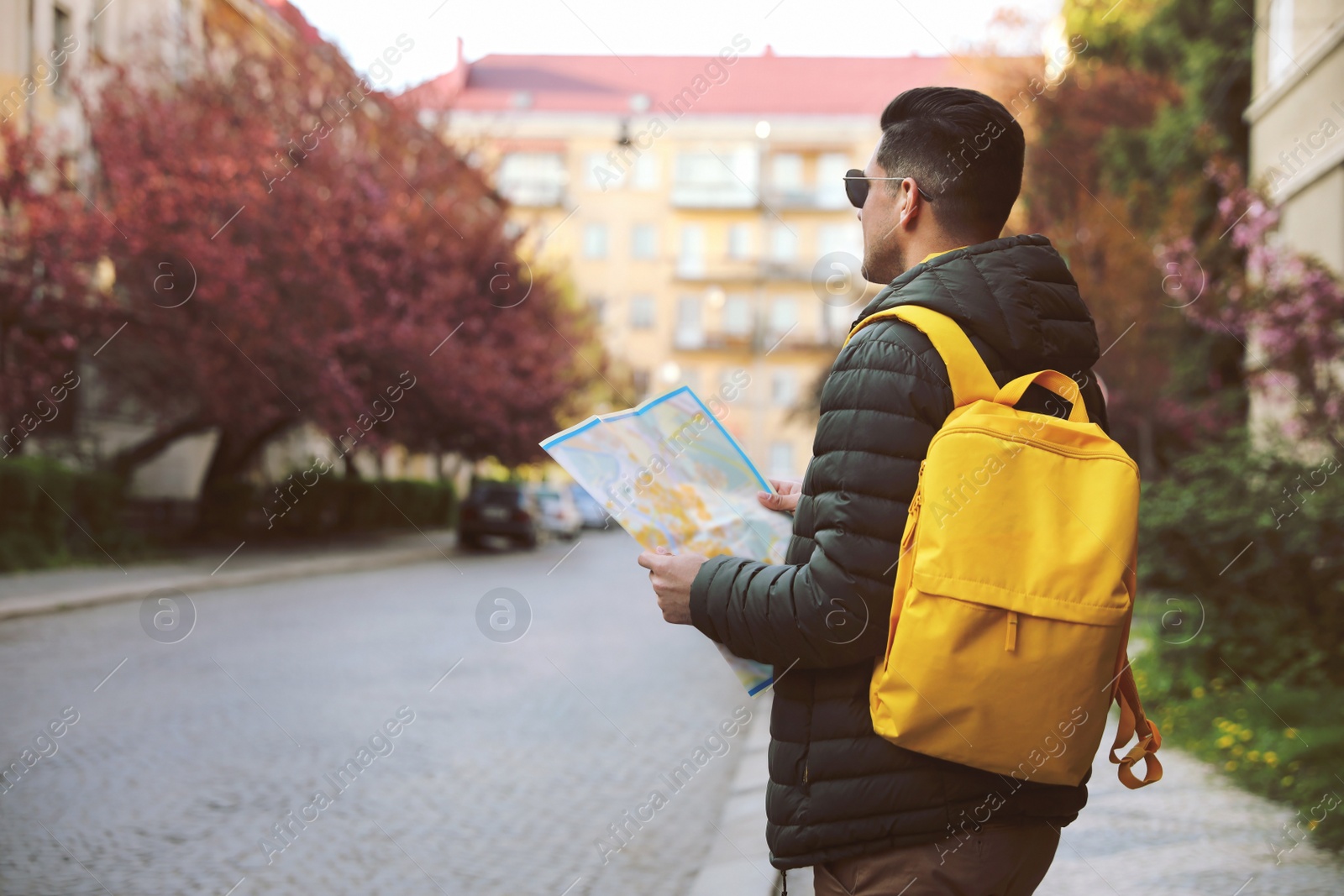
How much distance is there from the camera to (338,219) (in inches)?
899

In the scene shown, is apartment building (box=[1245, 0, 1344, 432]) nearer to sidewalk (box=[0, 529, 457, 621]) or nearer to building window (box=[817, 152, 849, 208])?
sidewalk (box=[0, 529, 457, 621])

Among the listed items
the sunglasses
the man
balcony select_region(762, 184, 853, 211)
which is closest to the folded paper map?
the man

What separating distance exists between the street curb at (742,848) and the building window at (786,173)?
5998 cm

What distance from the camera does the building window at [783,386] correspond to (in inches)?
2596

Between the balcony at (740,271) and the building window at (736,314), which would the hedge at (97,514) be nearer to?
the balcony at (740,271)

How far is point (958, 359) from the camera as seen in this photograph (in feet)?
6.14

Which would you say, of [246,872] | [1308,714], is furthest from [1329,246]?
[246,872]

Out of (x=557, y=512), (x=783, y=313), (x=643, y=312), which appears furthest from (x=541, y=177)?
(x=557, y=512)

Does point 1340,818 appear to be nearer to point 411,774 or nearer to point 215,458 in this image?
point 411,774

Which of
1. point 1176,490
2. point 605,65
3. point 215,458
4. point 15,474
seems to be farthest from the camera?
point 605,65

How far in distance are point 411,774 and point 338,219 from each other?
17.5 metres

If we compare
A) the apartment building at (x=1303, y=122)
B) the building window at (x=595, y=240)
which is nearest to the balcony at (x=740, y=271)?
the building window at (x=595, y=240)

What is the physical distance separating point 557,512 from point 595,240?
99.1ft

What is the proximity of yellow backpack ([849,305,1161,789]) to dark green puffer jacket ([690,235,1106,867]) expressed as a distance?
5 centimetres
